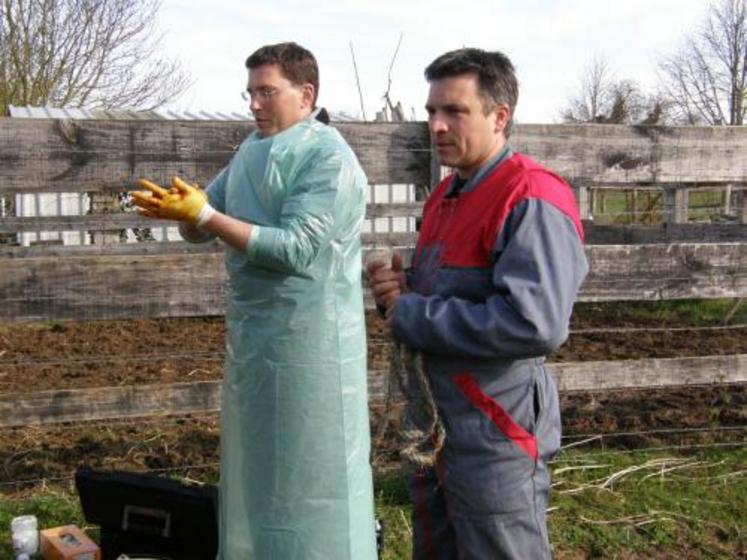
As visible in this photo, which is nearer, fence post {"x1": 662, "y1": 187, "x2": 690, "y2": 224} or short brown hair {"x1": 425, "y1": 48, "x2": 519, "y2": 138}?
short brown hair {"x1": 425, "y1": 48, "x2": 519, "y2": 138}

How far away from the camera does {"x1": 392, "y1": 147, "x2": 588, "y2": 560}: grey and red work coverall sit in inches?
71.8

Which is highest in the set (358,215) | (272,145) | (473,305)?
(272,145)

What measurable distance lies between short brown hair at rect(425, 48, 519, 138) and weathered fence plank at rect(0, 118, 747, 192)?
1.71 metres

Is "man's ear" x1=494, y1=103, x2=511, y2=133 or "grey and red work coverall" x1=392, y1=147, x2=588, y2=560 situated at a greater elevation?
"man's ear" x1=494, y1=103, x2=511, y2=133

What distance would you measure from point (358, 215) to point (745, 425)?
3340 mm

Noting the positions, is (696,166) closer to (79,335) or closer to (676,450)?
(676,450)

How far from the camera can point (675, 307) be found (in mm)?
9109

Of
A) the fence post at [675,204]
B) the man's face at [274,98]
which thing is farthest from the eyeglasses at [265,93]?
the fence post at [675,204]

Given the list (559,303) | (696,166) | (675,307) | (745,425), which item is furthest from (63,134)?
(675,307)

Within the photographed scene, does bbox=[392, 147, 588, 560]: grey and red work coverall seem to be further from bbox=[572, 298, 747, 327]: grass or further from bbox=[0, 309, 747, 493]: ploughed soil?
bbox=[572, 298, 747, 327]: grass

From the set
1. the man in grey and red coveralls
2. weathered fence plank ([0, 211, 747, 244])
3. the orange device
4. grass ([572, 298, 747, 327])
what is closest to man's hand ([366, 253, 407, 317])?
the man in grey and red coveralls

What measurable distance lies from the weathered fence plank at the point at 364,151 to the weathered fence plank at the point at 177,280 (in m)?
0.32

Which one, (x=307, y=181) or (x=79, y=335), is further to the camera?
(x=79, y=335)

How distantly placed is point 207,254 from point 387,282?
70.0 inches
